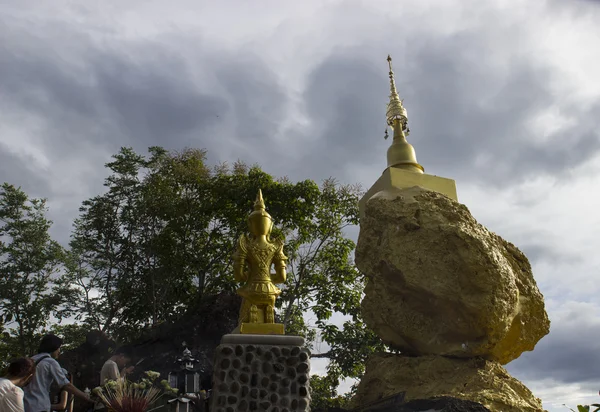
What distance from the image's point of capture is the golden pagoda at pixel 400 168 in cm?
1108

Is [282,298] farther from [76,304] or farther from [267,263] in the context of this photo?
[267,263]

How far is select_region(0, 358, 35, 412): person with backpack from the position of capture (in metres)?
3.79

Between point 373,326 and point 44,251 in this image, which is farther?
point 44,251

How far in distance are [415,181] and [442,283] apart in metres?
2.74

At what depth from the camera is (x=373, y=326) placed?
10.6m

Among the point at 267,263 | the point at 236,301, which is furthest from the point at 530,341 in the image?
the point at 236,301

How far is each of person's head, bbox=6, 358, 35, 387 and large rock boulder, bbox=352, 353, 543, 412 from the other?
21.5 ft

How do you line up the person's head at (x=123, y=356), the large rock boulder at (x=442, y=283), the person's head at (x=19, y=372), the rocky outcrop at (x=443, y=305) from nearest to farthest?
the person's head at (x=19, y=372)
the rocky outcrop at (x=443, y=305)
the large rock boulder at (x=442, y=283)
the person's head at (x=123, y=356)

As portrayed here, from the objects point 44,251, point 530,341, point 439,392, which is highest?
point 44,251

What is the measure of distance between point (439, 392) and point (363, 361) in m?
5.91

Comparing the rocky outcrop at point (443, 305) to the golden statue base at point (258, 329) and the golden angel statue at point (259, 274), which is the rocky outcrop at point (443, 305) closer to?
the golden angel statue at point (259, 274)

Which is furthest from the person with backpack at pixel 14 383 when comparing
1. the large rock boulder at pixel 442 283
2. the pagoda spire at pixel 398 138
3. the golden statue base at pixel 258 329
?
the pagoda spire at pixel 398 138

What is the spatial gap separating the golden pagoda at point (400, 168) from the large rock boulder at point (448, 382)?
3572 mm

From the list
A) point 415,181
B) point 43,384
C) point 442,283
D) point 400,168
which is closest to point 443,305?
point 442,283
